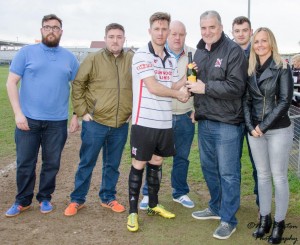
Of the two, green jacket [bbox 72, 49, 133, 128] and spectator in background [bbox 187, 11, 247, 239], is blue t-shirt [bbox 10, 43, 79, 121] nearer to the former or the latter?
green jacket [bbox 72, 49, 133, 128]

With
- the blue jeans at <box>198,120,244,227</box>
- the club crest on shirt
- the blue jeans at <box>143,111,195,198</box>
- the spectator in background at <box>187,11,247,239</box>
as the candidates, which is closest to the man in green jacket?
the blue jeans at <box>143,111,195,198</box>

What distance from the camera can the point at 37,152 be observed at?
500 centimetres

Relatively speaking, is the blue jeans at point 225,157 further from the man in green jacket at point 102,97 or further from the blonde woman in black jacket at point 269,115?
the man in green jacket at point 102,97

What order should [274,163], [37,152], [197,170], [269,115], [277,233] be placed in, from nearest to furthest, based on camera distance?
[269,115] → [274,163] → [277,233] → [37,152] → [197,170]

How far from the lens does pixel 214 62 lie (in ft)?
14.1

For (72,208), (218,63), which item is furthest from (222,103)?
(72,208)

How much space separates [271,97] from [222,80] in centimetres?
54

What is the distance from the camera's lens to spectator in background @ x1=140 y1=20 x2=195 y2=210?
5.22m

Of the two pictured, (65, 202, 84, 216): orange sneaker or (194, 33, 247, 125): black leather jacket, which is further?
(65, 202, 84, 216): orange sneaker

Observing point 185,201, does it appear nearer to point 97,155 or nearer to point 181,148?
point 181,148

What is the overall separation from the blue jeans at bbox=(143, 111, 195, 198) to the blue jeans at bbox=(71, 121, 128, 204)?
1.80 feet

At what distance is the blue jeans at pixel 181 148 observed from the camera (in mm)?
5305

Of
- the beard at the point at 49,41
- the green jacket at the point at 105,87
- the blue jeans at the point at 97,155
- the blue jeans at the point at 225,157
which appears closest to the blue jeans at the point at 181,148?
the blue jeans at the point at 97,155

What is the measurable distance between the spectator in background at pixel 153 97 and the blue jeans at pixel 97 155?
22.3 inches
